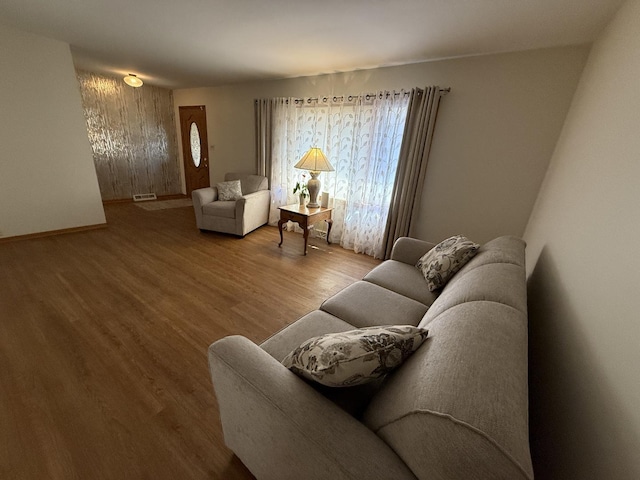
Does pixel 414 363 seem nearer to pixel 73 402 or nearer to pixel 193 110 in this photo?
pixel 73 402

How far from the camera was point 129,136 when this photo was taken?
5105mm

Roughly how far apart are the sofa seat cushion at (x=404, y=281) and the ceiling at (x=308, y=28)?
1.76 meters

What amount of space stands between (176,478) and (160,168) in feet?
19.9

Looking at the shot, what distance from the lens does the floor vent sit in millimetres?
5383

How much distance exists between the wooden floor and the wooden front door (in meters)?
2.63

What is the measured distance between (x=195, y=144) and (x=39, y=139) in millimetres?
2771

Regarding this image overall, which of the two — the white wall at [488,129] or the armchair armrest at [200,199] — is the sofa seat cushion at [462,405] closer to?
the white wall at [488,129]

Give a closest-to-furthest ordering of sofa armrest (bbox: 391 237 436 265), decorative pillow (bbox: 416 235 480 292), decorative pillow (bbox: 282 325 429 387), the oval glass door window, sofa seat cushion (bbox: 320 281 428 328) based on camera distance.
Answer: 1. decorative pillow (bbox: 282 325 429 387)
2. sofa seat cushion (bbox: 320 281 428 328)
3. decorative pillow (bbox: 416 235 480 292)
4. sofa armrest (bbox: 391 237 436 265)
5. the oval glass door window

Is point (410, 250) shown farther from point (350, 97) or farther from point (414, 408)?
point (350, 97)

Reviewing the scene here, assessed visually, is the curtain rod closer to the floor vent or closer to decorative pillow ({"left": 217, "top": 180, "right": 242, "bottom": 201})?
decorative pillow ({"left": 217, "top": 180, "right": 242, "bottom": 201})

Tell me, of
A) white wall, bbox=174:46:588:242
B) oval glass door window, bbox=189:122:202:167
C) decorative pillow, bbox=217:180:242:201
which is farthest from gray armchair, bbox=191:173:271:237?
oval glass door window, bbox=189:122:202:167

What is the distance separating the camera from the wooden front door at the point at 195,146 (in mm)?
5316

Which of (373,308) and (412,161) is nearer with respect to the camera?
(373,308)

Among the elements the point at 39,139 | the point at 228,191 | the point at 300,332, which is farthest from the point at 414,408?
the point at 39,139
